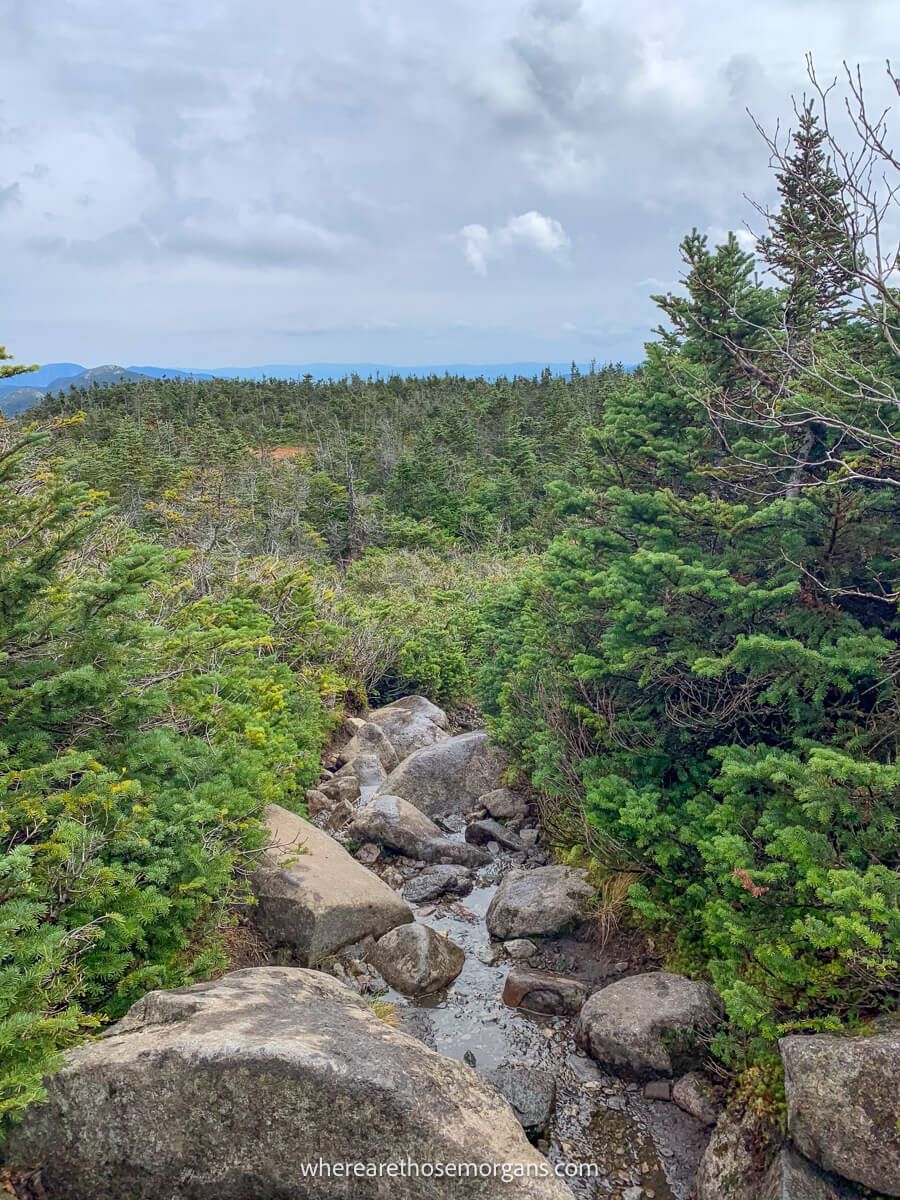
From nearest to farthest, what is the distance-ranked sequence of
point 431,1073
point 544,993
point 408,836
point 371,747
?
point 431,1073 → point 544,993 → point 408,836 → point 371,747

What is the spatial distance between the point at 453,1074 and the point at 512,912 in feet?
13.2

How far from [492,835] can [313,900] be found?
422 cm

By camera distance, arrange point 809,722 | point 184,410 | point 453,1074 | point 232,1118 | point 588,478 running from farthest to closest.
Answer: point 184,410 < point 588,478 < point 809,722 < point 453,1074 < point 232,1118

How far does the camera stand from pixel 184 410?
60.5m

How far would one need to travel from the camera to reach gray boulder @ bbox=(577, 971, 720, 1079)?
6598mm

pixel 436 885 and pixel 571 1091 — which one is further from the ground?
pixel 571 1091

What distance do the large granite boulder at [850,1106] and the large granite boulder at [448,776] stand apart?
8155 mm

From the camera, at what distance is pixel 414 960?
8.15 m

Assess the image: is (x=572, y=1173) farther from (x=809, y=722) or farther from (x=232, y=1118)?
(x=809, y=722)

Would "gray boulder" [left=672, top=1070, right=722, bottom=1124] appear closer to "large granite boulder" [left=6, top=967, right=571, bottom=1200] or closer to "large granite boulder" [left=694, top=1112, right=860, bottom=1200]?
"large granite boulder" [left=694, top=1112, right=860, bottom=1200]

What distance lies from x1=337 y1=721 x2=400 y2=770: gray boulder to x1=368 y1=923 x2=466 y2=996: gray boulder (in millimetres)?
6437

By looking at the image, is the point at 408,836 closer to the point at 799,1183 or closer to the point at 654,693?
the point at 654,693

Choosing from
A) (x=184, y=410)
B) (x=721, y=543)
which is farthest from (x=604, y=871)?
(x=184, y=410)

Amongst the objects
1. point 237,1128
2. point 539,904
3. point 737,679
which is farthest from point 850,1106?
point 539,904
